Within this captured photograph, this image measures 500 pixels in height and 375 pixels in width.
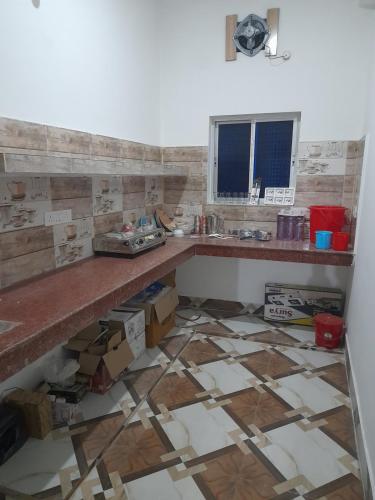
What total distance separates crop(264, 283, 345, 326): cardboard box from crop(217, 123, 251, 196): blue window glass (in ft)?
3.57

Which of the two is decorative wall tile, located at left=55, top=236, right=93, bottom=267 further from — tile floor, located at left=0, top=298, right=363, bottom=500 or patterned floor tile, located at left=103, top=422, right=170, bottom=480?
patterned floor tile, located at left=103, top=422, right=170, bottom=480

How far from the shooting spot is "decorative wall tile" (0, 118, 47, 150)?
1.75 metres

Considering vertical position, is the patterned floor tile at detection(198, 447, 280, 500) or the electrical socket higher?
the electrical socket

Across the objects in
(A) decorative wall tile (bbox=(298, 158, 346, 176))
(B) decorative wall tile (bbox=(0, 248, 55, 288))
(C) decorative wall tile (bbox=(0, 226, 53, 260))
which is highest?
(A) decorative wall tile (bbox=(298, 158, 346, 176))

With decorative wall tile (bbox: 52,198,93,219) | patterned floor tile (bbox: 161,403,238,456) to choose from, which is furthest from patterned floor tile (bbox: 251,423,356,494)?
decorative wall tile (bbox: 52,198,93,219)

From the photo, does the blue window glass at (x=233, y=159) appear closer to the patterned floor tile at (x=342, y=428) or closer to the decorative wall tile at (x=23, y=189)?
the decorative wall tile at (x=23, y=189)

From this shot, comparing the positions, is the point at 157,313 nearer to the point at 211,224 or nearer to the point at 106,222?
the point at 106,222

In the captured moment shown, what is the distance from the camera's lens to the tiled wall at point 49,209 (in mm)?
1854

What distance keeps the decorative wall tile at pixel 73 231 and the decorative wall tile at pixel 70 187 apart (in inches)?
7.2

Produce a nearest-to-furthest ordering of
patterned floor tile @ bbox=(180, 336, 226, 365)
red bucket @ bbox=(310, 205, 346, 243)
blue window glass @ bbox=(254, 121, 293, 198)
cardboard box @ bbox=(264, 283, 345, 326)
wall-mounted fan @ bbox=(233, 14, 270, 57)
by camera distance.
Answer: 1. patterned floor tile @ bbox=(180, 336, 226, 365)
2. red bucket @ bbox=(310, 205, 346, 243)
3. wall-mounted fan @ bbox=(233, 14, 270, 57)
4. cardboard box @ bbox=(264, 283, 345, 326)
5. blue window glass @ bbox=(254, 121, 293, 198)

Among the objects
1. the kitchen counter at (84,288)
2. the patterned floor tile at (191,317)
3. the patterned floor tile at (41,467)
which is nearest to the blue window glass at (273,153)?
the kitchen counter at (84,288)

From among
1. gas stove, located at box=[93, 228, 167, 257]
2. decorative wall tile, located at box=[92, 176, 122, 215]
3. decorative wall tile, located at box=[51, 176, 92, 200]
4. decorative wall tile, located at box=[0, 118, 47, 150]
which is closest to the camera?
decorative wall tile, located at box=[0, 118, 47, 150]

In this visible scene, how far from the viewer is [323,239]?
2857 millimetres

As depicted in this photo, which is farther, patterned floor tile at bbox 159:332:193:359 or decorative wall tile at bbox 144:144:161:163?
decorative wall tile at bbox 144:144:161:163
